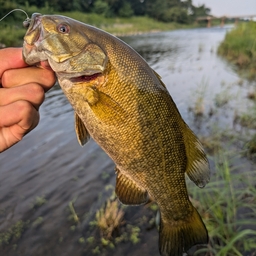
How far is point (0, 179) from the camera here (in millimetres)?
6109

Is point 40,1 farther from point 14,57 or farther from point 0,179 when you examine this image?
point 14,57

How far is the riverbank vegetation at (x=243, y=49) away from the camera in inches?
643

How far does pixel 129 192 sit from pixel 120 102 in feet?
2.50

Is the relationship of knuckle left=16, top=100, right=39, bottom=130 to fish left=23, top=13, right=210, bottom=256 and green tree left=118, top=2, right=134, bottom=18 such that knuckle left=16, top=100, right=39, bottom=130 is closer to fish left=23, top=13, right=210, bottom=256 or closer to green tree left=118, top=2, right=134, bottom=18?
fish left=23, top=13, right=210, bottom=256

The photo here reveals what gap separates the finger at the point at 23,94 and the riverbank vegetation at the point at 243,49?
560 inches

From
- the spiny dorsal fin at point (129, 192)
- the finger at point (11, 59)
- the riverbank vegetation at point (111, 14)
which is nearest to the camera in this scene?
the finger at point (11, 59)

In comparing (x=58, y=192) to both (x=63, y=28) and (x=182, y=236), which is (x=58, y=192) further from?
(x=63, y=28)

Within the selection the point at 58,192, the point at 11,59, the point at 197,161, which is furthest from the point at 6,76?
the point at 58,192

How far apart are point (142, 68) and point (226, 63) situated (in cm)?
1824

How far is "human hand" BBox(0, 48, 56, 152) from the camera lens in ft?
5.83

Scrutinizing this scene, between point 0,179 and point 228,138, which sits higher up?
point 228,138

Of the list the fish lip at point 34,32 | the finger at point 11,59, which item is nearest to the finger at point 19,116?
the finger at point 11,59

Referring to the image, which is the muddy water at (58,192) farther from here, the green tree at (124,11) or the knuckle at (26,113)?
the green tree at (124,11)

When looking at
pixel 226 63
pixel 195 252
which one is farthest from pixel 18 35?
pixel 195 252
